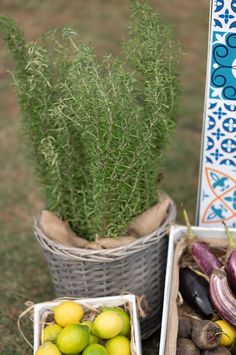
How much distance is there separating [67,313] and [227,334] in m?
0.51

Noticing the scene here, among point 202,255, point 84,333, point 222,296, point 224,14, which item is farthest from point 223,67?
point 84,333

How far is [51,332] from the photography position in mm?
1924

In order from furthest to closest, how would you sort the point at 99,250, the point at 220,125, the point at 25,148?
the point at 25,148 < the point at 220,125 < the point at 99,250

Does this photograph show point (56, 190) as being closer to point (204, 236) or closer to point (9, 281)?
point (204, 236)

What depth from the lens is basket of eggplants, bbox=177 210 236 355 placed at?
6.22 feet

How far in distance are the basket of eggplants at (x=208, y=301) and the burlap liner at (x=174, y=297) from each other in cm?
3

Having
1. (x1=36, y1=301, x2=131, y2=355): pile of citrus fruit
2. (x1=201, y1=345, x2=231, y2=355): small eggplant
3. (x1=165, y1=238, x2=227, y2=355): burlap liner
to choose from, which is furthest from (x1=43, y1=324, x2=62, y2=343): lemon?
(x1=201, y1=345, x2=231, y2=355): small eggplant

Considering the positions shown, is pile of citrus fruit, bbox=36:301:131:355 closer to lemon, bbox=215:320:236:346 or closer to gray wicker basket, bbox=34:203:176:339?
gray wicker basket, bbox=34:203:176:339

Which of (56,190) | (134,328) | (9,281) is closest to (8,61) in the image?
(9,281)

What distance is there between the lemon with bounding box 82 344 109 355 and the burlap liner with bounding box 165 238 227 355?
0.20 meters

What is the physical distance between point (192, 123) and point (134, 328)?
2095 millimetres

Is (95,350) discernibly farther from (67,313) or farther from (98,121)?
(98,121)

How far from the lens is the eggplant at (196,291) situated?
2.06 metres

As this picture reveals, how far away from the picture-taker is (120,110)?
6.26 ft
